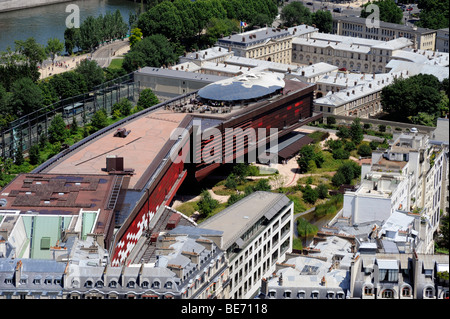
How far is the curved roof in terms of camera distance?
9131 cm

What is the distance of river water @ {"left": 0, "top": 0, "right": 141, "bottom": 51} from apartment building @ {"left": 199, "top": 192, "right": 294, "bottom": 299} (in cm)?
8329

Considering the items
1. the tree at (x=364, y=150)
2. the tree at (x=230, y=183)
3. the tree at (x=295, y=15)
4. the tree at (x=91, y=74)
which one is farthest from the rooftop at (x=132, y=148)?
the tree at (x=295, y=15)

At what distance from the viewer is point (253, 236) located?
196ft

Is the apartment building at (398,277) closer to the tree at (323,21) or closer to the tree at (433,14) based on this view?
the tree at (433,14)

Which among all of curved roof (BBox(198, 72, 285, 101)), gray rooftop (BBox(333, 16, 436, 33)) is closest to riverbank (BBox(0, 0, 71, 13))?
gray rooftop (BBox(333, 16, 436, 33))

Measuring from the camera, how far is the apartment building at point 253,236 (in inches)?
2244

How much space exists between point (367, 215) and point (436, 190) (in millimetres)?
14587

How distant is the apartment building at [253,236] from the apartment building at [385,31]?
78.4 meters

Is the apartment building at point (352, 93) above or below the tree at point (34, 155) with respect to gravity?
above

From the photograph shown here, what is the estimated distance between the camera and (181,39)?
14612 cm

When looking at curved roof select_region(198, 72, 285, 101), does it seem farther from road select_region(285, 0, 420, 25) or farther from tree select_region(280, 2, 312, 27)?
road select_region(285, 0, 420, 25)

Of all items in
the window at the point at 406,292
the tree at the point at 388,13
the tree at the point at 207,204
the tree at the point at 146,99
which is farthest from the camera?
the tree at the point at 388,13

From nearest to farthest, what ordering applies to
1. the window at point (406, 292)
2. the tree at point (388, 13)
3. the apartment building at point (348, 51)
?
the window at point (406, 292) < the apartment building at point (348, 51) < the tree at point (388, 13)
